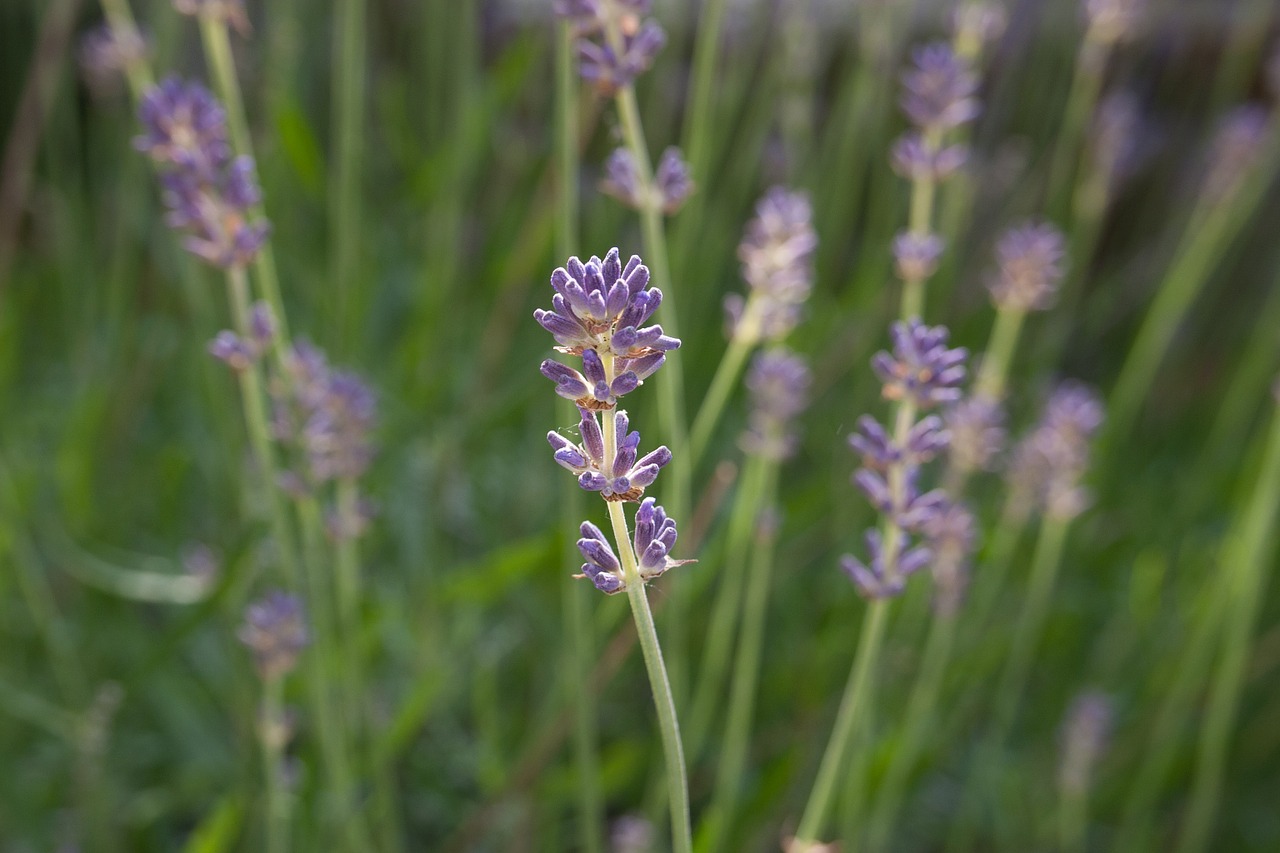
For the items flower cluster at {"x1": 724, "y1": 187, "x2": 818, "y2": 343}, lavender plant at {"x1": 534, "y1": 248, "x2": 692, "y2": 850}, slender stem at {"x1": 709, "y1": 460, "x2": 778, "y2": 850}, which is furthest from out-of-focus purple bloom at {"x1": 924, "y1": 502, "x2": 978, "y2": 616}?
lavender plant at {"x1": 534, "y1": 248, "x2": 692, "y2": 850}

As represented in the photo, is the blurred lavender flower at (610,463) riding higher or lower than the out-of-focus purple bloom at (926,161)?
lower

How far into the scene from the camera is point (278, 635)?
0.98 m

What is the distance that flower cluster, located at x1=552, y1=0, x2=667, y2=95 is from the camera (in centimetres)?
85

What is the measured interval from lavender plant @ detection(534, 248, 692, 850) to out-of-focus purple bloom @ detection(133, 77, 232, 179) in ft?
1.46

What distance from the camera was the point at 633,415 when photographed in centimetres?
164

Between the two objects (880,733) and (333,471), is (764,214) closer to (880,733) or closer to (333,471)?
(333,471)

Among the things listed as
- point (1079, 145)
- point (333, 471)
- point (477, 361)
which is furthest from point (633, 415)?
point (1079, 145)

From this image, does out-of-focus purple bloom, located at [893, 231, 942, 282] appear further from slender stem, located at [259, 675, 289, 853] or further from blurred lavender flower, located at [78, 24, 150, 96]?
blurred lavender flower, located at [78, 24, 150, 96]

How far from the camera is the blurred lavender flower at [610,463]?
1.71ft

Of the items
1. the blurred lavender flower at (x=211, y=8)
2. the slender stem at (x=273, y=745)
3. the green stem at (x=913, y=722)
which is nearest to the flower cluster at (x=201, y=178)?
the blurred lavender flower at (x=211, y=8)

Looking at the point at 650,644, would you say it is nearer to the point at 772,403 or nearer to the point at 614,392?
the point at 614,392

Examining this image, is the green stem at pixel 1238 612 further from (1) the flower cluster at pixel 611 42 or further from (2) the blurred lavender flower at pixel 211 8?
(2) the blurred lavender flower at pixel 211 8

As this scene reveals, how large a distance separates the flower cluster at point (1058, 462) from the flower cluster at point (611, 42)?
574 mm

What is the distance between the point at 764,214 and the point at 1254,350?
3.87 feet
